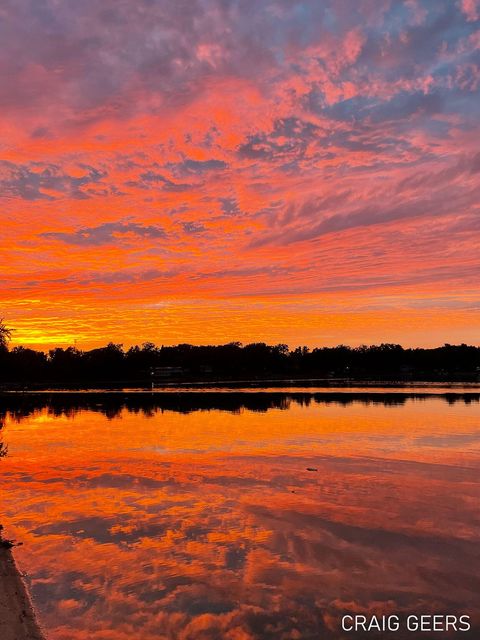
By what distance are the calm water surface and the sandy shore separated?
0.37 m

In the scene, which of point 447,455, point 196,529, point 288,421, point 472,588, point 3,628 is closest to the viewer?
point 3,628

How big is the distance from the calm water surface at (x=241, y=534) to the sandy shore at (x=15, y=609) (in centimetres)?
37

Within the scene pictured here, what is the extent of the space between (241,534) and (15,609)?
785 cm

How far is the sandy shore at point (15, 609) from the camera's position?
424 inches

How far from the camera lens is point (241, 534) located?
1780 centimetres

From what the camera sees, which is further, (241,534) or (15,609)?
(241,534)

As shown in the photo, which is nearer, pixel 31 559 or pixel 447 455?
pixel 31 559

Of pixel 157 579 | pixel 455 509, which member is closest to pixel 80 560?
pixel 157 579

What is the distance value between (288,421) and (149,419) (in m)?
15.0

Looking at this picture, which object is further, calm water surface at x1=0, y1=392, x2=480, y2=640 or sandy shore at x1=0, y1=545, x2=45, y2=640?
calm water surface at x1=0, y1=392, x2=480, y2=640

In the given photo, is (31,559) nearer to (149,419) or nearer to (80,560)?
(80,560)

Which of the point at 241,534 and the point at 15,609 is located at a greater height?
the point at 15,609

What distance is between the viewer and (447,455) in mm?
32062

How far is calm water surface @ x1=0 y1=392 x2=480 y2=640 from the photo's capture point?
12.5 m
